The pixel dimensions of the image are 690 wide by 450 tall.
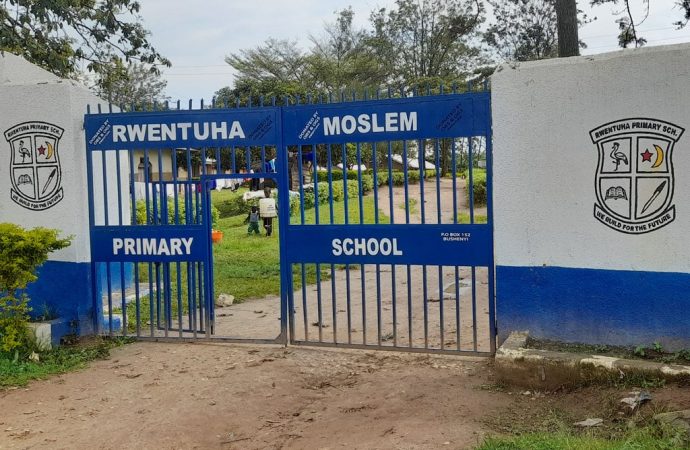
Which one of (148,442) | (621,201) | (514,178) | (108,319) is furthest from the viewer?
(108,319)

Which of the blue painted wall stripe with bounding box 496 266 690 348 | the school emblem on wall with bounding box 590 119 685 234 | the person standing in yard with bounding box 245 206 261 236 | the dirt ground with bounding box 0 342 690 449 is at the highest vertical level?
the school emblem on wall with bounding box 590 119 685 234

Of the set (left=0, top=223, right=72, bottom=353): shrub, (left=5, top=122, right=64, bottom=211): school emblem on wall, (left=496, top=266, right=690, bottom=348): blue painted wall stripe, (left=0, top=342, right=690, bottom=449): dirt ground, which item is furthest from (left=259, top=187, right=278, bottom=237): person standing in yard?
(left=496, top=266, right=690, bottom=348): blue painted wall stripe

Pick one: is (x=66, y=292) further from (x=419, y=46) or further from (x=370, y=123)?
(x=419, y=46)

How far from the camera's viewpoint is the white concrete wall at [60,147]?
6637 mm

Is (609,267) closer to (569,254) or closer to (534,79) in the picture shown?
(569,254)

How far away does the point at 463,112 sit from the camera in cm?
563

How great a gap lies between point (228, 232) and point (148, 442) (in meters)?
12.8

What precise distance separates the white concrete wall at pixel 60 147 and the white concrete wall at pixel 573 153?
4.14 meters

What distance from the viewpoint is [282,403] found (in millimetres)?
5055

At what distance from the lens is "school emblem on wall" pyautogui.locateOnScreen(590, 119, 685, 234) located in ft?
16.4

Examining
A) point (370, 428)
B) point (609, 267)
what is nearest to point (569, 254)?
point (609, 267)

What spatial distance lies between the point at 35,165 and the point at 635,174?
5.71 m

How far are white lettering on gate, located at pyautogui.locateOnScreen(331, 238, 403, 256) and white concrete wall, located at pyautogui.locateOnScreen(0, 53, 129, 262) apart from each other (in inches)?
106

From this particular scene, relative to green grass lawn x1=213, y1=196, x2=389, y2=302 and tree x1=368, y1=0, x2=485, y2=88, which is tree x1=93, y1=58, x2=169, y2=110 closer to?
green grass lawn x1=213, y1=196, x2=389, y2=302
